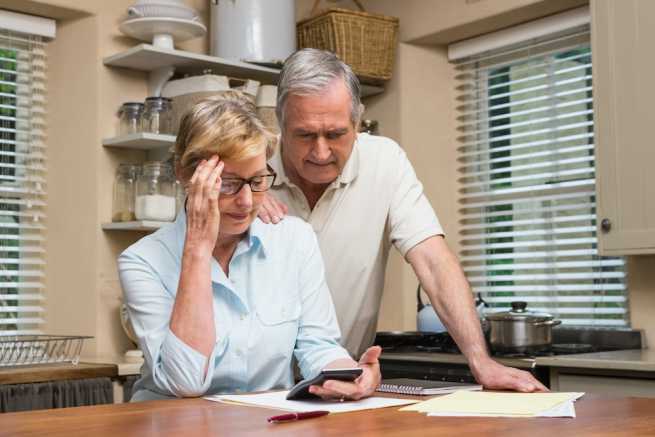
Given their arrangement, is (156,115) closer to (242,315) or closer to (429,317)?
(429,317)

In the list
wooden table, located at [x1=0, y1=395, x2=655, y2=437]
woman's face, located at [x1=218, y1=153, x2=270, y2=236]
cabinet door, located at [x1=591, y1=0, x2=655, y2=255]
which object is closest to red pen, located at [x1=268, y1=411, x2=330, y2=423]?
wooden table, located at [x1=0, y1=395, x2=655, y2=437]

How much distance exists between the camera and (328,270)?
252 centimetres

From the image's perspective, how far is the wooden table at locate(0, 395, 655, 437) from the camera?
4.32 feet

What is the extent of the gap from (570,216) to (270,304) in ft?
7.54

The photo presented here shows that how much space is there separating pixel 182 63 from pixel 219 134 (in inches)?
74.8

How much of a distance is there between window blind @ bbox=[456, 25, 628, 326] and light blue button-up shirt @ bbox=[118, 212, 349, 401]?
6.68 feet

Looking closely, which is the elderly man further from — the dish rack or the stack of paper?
the dish rack

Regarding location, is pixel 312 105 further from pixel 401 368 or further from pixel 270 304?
pixel 401 368

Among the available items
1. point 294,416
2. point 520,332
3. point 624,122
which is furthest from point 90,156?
point 294,416

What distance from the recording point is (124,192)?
11.7 ft

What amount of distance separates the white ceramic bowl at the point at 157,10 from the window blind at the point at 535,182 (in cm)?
140

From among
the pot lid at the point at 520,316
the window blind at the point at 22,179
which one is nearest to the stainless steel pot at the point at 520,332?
the pot lid at the point at 520,316

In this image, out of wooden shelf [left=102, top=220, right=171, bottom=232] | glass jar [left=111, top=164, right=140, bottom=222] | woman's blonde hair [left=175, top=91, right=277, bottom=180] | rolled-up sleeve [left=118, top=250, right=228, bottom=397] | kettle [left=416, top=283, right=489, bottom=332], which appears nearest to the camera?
rolled-up sleeve [left=118, top=250, right=228, bottom=397]

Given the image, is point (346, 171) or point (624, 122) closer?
point (346, 171)
